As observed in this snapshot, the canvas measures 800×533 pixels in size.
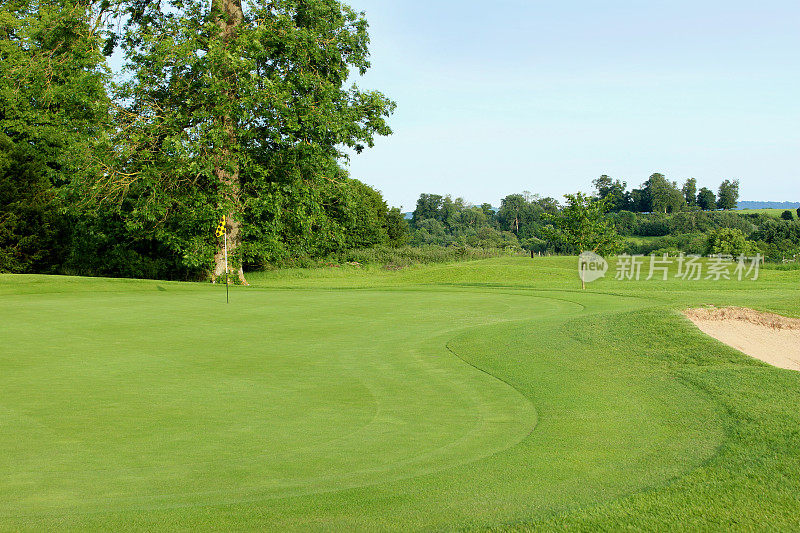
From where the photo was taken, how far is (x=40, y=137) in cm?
3416

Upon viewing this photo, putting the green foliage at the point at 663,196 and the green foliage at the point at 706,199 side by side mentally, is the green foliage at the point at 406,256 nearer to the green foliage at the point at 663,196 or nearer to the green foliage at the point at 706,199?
the green foliage at the point at 663,196

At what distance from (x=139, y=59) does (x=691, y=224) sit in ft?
223

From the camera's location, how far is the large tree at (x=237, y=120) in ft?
83.1

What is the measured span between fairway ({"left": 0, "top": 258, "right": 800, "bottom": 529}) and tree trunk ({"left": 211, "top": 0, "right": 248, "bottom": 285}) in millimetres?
15912

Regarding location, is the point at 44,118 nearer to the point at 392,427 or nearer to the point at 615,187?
the point at 392,427

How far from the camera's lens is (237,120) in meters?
26.7

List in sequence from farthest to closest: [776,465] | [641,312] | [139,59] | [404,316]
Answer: [139,59] → [404,316] → [641,312] → [776,465]

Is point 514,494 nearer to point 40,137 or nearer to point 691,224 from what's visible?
point 40,137

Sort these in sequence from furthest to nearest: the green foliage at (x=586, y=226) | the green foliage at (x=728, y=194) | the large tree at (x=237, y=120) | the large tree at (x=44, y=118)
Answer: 1. the green foliage at (x=728, y=194)
2. the large tree at (x=44, y=118)
3. the large tree at (x=237, y=120)
4. the green foliage at (x=586, y=226)

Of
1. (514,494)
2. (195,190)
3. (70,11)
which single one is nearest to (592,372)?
(514,494)

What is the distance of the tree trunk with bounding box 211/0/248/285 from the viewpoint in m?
26.0

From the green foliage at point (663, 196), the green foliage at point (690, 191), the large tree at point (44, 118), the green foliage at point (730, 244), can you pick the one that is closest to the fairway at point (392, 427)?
the large tree at point (44, 118)

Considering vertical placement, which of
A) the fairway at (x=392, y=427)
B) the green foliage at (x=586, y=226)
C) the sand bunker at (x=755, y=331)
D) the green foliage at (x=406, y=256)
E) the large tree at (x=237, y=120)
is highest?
the large tree at (x=237, y=120)

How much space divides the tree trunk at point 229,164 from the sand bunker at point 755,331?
19.7 metres
